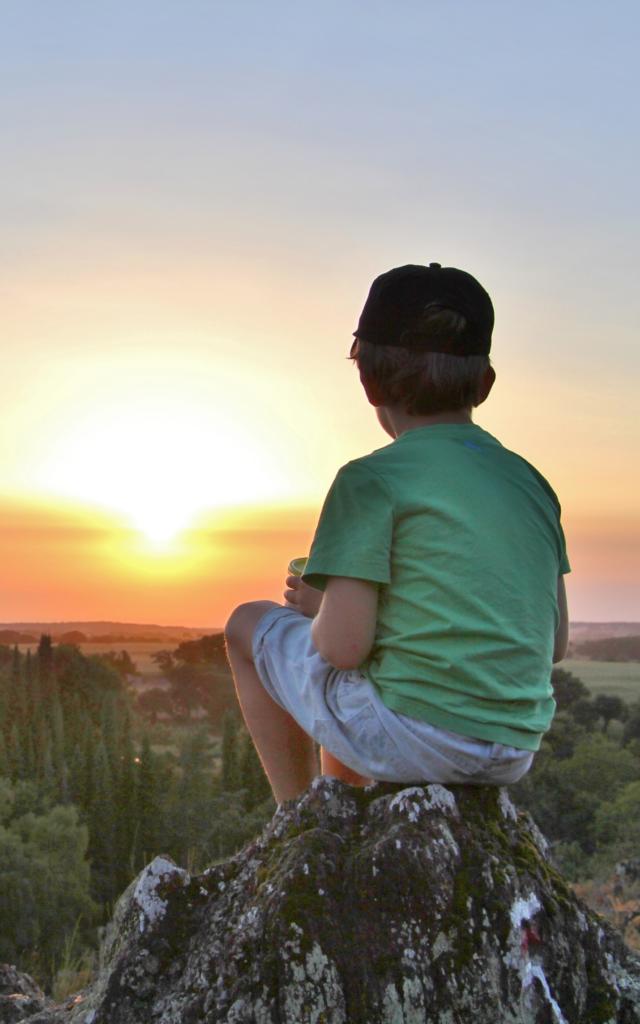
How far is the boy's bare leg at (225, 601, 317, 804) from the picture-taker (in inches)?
161

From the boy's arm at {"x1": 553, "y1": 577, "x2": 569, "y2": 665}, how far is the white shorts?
55 cm

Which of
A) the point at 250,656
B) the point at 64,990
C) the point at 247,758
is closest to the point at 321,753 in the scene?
the point at 250,656

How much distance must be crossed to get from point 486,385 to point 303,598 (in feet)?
3.32

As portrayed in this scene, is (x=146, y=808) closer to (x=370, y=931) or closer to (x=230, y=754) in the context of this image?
(x=230, y=754)

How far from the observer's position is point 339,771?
3.90 metres

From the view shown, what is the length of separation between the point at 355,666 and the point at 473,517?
2.01 feet

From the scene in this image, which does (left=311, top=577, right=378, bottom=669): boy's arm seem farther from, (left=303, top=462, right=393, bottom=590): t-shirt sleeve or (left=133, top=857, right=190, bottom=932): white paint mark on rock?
(left=133, top=857, right=190, bottom=932): white paint mark on rock

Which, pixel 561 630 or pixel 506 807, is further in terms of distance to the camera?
pixel 561 630

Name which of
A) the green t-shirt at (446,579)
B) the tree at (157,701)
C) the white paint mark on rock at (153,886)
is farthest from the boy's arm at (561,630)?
the tree at (157,701)

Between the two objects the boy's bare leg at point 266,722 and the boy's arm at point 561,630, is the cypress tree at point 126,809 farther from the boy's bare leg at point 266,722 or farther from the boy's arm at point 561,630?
the boy's arm at point 561,630

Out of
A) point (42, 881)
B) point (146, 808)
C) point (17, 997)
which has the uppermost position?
point (17, 997)

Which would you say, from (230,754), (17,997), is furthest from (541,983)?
(230,754)

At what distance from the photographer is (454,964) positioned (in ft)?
10.5

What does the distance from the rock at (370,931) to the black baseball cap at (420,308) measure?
1.49m
